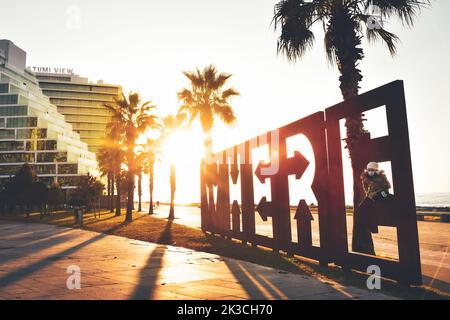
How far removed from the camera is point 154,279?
749cm

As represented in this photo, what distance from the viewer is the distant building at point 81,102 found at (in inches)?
5492

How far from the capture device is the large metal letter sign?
7473mm

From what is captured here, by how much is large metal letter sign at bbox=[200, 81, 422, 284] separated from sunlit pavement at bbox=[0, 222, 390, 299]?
1507mm

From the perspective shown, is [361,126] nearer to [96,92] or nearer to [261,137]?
[261,137]

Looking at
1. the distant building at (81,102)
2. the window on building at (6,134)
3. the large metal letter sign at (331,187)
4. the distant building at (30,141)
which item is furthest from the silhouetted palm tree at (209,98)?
the distant building at (81,102)

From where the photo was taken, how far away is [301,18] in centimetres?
1180

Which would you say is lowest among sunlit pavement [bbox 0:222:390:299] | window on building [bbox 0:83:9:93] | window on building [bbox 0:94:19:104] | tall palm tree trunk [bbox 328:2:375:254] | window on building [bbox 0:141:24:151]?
sunlit pavement [bbox 0:222:390:299]

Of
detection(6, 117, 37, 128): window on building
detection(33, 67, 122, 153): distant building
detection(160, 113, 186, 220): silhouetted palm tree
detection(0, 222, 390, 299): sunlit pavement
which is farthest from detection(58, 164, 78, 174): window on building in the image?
detection(0, 222, 390, 299): sunlit pavement

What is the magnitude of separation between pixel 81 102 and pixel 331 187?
14539 cm

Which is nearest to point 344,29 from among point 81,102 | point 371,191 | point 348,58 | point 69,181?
point 348,58

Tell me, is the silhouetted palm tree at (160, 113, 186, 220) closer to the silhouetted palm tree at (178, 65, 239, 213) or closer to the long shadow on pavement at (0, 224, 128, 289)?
the silhouetted palm tree at (178, 65, 239, 213)

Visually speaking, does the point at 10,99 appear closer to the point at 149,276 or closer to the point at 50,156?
the point at 50,156

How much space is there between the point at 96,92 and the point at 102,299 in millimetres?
148426
